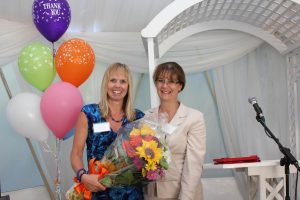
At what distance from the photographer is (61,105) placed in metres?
2.65

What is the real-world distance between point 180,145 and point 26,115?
1242 millimetres

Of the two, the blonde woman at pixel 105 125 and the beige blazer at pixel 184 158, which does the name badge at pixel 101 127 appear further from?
the beige blazer at pixel 184 158

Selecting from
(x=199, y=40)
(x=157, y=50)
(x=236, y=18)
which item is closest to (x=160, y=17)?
(x=157, y=50)

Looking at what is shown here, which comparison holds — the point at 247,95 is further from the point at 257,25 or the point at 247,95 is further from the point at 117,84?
the point at 117,84

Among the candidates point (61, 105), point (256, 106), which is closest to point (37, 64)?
point (61, 105)

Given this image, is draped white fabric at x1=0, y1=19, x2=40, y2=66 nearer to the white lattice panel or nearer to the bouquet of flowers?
the white lattice panel

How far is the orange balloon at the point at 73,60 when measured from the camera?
284 centimetres

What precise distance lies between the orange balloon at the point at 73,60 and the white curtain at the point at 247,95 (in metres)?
1.62

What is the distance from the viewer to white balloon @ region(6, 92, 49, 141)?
2.83 m

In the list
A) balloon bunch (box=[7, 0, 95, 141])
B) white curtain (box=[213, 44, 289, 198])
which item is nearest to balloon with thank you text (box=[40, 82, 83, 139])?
balloon bunch (box=[7, 0, 95, 141])

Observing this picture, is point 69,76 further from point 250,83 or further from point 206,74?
point 250,83

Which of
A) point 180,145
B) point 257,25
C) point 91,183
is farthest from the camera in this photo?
point 257,25

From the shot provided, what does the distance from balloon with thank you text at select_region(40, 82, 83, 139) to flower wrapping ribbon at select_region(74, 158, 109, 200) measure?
2.40 feet

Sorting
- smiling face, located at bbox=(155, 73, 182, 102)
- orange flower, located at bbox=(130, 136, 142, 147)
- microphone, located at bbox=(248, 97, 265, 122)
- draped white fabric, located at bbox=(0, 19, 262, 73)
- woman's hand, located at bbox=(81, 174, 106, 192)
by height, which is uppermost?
draped white fabric, located at bbox=(0, 19, 262, 73)
